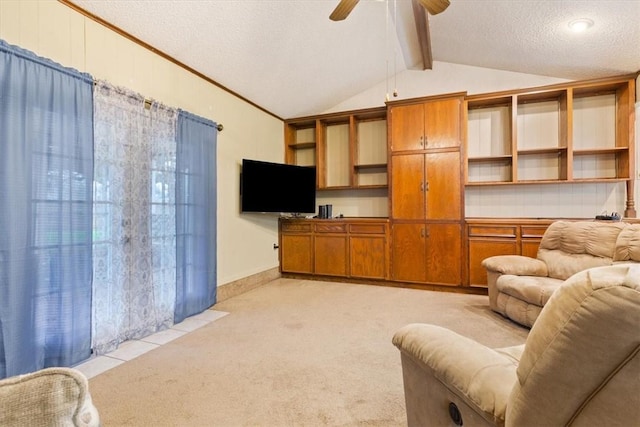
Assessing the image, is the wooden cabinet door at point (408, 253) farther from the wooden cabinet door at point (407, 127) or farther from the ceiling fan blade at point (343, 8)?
the ceiling fan blade at point (343, 8)

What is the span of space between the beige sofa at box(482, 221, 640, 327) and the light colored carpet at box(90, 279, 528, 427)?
8.5 inches

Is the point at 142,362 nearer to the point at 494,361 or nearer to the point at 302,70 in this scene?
the point at 494,361

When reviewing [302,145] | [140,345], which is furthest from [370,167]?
[140,345]

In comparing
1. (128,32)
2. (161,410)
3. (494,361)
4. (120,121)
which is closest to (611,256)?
(494,361)

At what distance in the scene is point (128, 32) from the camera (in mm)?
2574

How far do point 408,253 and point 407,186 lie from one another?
3.01 feet

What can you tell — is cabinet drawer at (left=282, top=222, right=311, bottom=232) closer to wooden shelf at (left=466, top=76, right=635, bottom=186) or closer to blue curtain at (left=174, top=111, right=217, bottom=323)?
blue curtain at (left=174, top=111, right=217, bottom=323)

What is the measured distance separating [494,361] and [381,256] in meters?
3.45

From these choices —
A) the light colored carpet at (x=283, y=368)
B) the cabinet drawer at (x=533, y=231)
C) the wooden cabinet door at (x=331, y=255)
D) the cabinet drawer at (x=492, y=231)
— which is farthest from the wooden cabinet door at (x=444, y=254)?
the wooden cabinet door at (x=331, y=255)

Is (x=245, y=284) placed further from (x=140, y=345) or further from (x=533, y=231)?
(x=533, y=231)

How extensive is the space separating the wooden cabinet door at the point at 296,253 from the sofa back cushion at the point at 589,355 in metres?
4.15

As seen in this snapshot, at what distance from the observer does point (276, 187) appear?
4.24 metres

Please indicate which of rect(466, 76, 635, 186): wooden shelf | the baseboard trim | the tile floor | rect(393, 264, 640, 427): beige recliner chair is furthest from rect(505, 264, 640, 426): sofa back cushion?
rect(466, 76, 635, 186): wooden shelf

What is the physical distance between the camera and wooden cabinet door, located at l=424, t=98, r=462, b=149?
4.05 metres
